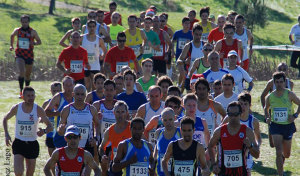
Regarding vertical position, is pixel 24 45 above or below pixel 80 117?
above

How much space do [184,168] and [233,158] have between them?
863 mm

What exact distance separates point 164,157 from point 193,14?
1014cm

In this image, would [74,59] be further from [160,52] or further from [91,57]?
[160,52]

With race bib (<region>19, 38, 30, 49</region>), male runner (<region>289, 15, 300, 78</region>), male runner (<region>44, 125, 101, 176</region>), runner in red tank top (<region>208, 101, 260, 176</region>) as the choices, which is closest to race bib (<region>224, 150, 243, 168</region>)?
runner in red tank top (<region>208, 101, 260, 176</region>)

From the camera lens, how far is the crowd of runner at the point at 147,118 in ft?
30.9

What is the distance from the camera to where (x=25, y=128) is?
1183 centimetres

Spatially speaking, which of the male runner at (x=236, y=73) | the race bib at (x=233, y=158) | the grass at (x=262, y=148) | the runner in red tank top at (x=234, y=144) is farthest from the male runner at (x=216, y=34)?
the race bib at (x=233, y=158)

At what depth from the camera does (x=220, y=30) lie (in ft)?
57.9

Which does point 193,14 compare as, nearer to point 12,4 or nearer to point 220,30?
point 220,30

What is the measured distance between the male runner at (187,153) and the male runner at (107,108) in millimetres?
2363

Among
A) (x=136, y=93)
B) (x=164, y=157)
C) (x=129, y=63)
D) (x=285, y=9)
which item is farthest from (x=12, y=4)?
(x=164, y=157)

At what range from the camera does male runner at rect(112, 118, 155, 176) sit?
9430 millimetres

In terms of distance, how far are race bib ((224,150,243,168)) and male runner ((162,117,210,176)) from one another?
24.2 inches

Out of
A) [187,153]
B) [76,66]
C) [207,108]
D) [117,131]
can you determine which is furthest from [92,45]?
[187,153]
